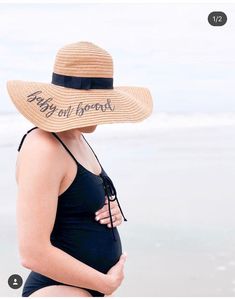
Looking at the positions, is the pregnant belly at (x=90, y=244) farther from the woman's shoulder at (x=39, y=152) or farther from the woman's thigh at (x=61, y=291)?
the woman's shoulder at (x=39, y=152)

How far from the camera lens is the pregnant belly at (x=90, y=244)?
1.69 meters

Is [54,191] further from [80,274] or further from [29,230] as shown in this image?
[80,274]

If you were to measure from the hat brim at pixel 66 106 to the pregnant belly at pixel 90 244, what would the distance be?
11.8 inches

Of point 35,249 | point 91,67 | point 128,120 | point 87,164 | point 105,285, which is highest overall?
point 91,67

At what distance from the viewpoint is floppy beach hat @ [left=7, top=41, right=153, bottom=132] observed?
5.32ft

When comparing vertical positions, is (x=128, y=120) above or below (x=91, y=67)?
below

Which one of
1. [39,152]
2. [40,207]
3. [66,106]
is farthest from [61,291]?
[66,106]

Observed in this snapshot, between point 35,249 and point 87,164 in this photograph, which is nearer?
point 35,249

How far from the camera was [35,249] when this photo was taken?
159cm

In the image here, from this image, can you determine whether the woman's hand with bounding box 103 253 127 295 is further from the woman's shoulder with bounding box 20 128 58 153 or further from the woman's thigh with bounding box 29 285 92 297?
the woman's shoulder with bounding box 20 128 58 153

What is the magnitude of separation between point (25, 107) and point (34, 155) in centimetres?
15

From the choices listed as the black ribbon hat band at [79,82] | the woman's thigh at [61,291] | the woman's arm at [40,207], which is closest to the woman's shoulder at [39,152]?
the woman's arm at [40,207]

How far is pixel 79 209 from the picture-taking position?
5.45 ft

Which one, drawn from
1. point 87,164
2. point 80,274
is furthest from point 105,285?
point 87,164
